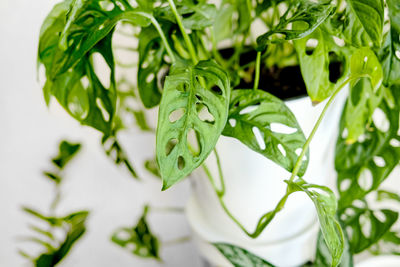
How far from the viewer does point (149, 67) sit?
1.92 feet

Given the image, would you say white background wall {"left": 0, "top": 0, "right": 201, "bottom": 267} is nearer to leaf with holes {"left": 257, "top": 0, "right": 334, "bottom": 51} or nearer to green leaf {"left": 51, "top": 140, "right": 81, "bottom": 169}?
green leaf {"left": 51, "top": 140, "right": 81, "bottom": 169}

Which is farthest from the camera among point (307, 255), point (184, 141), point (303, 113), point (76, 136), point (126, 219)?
point (126, 219)

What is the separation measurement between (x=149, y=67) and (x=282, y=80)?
237 mm

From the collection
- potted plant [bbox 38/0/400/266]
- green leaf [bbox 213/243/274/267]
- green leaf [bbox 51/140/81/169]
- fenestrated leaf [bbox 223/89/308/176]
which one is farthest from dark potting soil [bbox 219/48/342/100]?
green leaf [bbox 51/140/81/169]

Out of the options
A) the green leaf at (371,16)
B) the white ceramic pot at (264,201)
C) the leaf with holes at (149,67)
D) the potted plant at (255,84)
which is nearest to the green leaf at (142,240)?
the white ceramic pot at (264,201)

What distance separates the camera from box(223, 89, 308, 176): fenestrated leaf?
0.47m

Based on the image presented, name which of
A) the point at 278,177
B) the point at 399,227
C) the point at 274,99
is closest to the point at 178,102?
the point at 274,99

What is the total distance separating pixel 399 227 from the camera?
103 cm

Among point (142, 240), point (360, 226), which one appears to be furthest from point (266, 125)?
point (142, 240)

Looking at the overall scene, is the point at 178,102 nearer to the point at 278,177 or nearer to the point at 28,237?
the point at 278,177

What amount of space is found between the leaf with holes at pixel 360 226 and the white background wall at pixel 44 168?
1.59 feet

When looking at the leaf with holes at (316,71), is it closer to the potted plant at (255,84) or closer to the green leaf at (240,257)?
the potted plant at (255,84)

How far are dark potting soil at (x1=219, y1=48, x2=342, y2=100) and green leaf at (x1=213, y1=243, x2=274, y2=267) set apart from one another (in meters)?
0.24

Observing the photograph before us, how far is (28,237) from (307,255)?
67 cm
